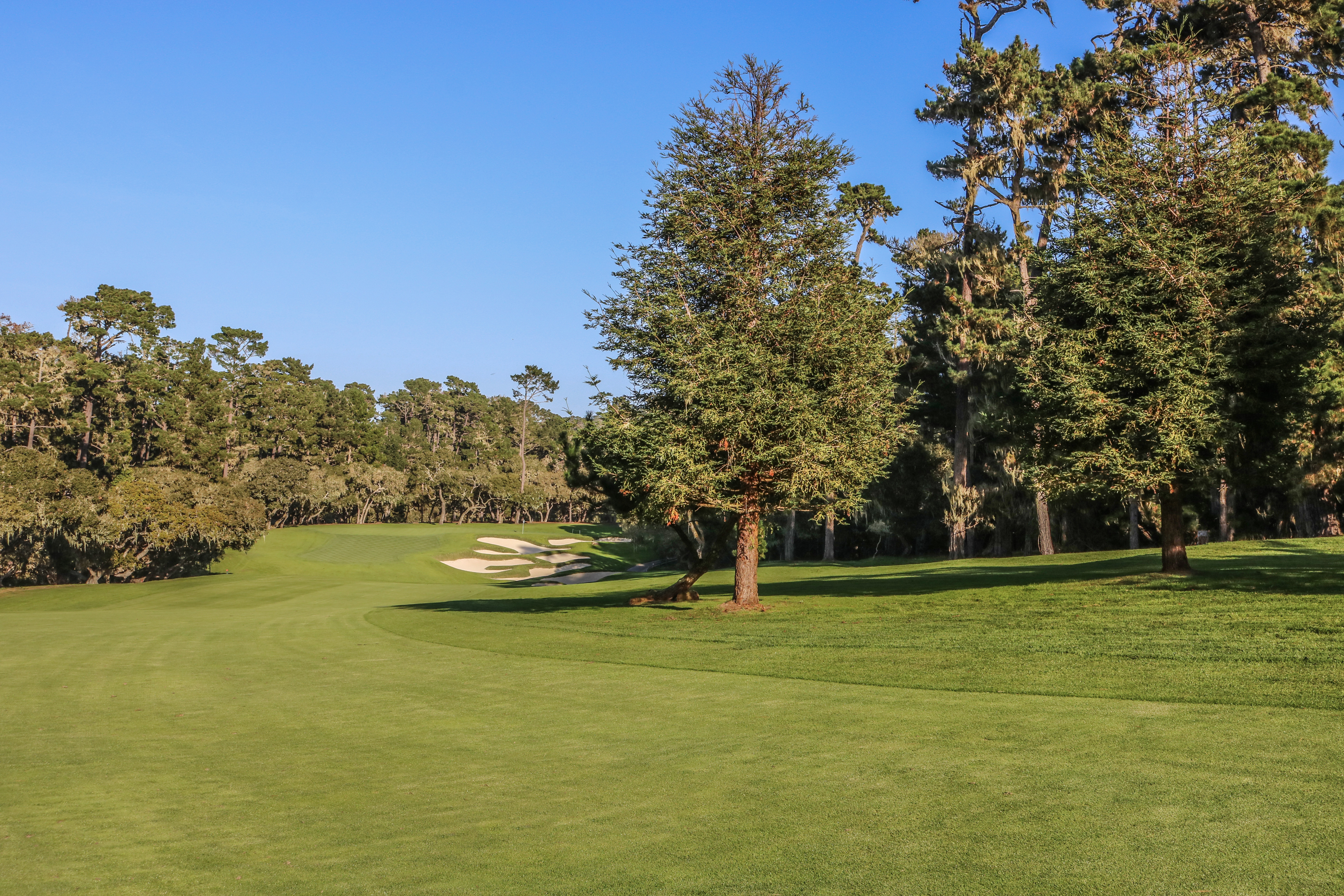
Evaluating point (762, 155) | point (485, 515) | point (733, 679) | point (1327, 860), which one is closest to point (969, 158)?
point (762, 155)

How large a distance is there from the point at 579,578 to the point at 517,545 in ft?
53.9

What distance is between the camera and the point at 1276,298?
2188 cm

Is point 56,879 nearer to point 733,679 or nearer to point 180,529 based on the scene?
point 733,679

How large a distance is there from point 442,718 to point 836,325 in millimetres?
15373

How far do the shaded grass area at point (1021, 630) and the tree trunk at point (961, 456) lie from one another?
46.0 ft

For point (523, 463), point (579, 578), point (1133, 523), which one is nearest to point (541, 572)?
point (579, 578)

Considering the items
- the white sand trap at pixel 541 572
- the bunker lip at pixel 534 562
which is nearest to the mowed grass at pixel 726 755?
the bunker lip at pixel 534 562

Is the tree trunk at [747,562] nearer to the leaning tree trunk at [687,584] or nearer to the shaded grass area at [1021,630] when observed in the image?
the shaded grass area at [1021,630]

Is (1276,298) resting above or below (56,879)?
above

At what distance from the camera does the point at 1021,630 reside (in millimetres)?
17141

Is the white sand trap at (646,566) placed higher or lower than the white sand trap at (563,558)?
lower

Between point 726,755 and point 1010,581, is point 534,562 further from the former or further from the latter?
point 726,755

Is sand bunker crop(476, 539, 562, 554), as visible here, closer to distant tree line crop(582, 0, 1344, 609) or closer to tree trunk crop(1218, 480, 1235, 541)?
distant tree line crop(582, 0, 1344, 609)

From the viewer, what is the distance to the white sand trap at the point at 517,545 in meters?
69.8
